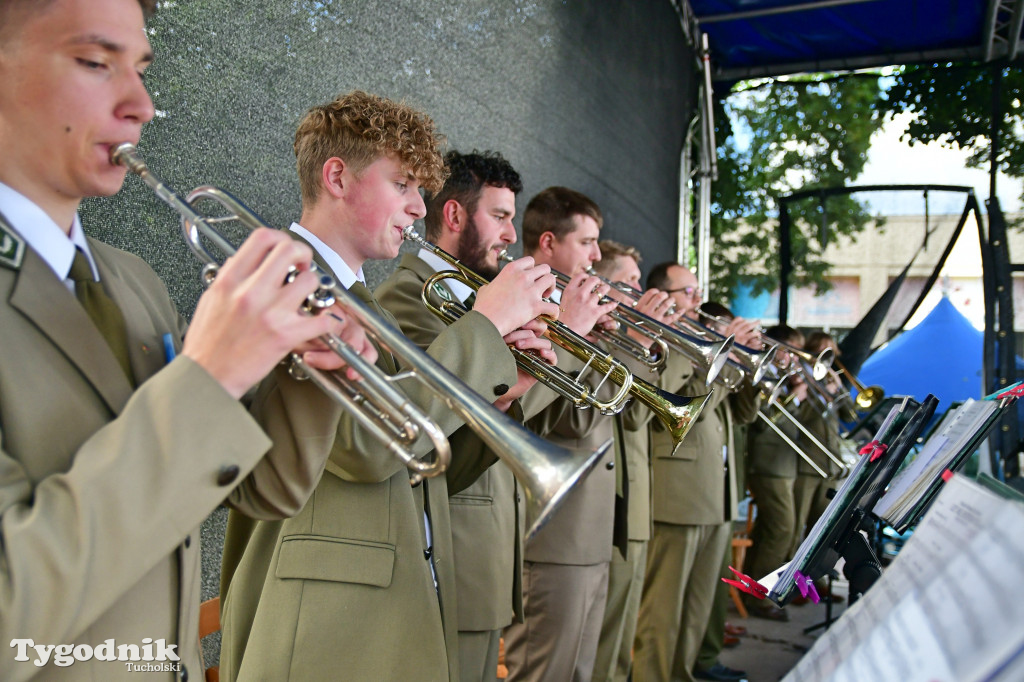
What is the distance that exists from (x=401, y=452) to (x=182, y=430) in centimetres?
43

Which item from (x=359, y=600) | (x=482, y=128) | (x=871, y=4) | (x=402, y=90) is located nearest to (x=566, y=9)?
(x=482, y=128)

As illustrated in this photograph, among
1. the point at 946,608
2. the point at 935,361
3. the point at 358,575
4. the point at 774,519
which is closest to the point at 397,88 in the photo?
the point at 358,575

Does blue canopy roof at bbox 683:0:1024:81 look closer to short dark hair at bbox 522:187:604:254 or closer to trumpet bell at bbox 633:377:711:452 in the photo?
short dark hair at bbox 522:187:604:254

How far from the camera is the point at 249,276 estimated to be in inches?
38.4

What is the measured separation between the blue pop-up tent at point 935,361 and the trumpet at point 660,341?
518cm

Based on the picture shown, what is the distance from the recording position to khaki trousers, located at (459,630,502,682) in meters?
2.23

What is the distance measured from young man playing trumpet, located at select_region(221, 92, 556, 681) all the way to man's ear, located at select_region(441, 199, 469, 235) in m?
0.75

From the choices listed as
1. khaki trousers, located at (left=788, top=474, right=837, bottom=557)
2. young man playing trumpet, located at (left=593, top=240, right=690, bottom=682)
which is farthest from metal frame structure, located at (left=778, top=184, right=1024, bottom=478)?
young man playing trumpet, located at (left=593, top=240, right=690, bottom=682)

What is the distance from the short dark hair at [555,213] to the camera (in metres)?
3.67

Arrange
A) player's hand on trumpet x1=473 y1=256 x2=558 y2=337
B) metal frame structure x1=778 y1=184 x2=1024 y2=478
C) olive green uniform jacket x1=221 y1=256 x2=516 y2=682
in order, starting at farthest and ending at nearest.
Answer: metal frame structure x1=778 y1=184 x2=1024 y2=478 < player's hand on trumpet x1=473 y1=256 x2=558 y2=337 < olive green uniform jacket x1=221 y1=256 x2=516 y2=682

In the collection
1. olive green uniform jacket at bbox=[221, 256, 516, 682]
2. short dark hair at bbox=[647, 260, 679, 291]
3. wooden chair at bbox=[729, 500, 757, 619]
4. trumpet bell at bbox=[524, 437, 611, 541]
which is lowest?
wooden chair at bbox=[729, 500, 757, 619]

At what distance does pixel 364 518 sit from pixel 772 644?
4.33 m

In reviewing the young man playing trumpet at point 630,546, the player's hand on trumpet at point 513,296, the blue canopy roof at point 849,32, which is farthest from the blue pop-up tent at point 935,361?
the player's hand on trumpet at point 513,296

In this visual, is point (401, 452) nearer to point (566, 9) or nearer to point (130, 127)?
point (130, 127)
